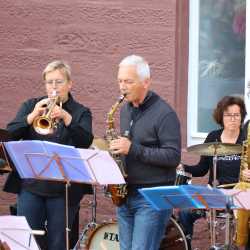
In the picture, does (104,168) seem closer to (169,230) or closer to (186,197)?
(186,197)

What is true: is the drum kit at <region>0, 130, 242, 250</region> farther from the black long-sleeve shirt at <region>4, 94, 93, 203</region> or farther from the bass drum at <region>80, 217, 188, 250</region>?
the black long-sleeve shirt at <region>4, 94, 93, 203</region>

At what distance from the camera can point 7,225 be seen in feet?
19.2

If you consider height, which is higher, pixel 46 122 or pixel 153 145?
pixel 46 122

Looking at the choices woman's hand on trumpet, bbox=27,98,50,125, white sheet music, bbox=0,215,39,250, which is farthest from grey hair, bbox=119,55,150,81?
white sheet music, bbox=0,215,39,250

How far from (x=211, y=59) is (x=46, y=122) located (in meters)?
2.66

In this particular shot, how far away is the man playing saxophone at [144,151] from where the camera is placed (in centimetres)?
639

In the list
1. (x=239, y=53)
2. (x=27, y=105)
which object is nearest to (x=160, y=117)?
(x=27, y=105)

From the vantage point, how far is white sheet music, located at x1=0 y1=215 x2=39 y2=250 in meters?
5.86

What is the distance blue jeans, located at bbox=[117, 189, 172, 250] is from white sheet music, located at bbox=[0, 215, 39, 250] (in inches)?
33.4

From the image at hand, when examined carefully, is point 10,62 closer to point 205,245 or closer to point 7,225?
point 205,245

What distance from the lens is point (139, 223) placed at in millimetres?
6445

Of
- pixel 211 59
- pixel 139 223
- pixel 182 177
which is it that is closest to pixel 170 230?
pixel 182 177

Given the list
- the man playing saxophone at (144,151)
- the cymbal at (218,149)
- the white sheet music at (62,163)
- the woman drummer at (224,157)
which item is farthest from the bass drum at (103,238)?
the white sheet music at (62,163)

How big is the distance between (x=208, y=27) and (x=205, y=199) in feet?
11.1
